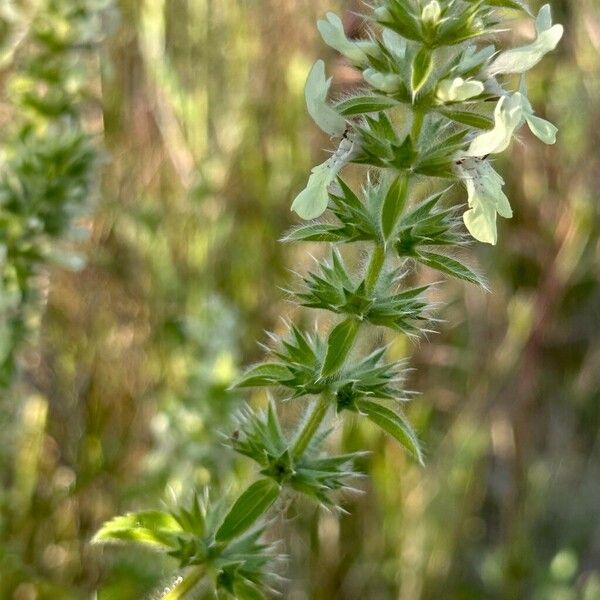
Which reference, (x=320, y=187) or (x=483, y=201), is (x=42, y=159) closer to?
(x=320, y=187)

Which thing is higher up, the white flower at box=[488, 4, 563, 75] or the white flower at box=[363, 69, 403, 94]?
the white flower at box=[488, 4, 563, 75]

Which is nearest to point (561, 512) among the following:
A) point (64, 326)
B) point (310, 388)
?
point (64, 326)

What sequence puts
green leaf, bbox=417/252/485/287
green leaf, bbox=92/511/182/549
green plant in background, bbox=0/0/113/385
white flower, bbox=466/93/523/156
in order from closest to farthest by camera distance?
white flower, bbox=466/93/523/156, green leaf, bbox=417/252/485/287, green leaf, bbox=92/511/182/549, green plant in background, bbox=0/0/113/385

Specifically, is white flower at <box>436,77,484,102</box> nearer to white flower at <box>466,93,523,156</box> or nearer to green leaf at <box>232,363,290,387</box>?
white flower at <box>466,93,523,156</box>

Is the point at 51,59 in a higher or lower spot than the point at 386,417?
higher

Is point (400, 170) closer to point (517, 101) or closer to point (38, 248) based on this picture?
point (517, 101)

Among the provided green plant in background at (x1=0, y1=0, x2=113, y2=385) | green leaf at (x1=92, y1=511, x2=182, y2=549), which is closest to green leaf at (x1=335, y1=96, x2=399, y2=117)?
green leaf at (x1=92, y1=511, x2=182, y2=549)
